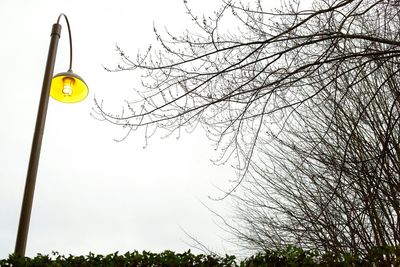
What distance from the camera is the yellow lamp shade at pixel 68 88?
13.0ft

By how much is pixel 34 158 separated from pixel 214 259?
1972mm

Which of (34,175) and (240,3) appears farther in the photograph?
(240,3)

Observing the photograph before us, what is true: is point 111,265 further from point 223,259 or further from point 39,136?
point 39,136

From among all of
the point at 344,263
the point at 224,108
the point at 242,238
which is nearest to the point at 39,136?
the point at 224,108

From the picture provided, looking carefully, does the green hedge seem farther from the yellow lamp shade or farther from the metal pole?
the yellow lamp shade

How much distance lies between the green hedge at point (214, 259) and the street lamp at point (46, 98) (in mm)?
702

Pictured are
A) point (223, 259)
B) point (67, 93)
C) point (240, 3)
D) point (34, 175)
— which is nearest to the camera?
point (34, 175)

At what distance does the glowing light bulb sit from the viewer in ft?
13.1

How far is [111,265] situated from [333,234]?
3.32 meters

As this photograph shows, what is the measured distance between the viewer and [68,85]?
4.00 m

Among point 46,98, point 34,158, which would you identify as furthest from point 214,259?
point 46,98

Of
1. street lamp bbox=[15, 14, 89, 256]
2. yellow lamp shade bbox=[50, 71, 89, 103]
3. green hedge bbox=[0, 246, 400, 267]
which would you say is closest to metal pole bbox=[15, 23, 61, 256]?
street lamp bbox=[15, 14, 89, 256]

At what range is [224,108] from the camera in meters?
3.81

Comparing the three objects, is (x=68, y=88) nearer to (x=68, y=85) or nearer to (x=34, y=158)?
(x=68, y=85)
